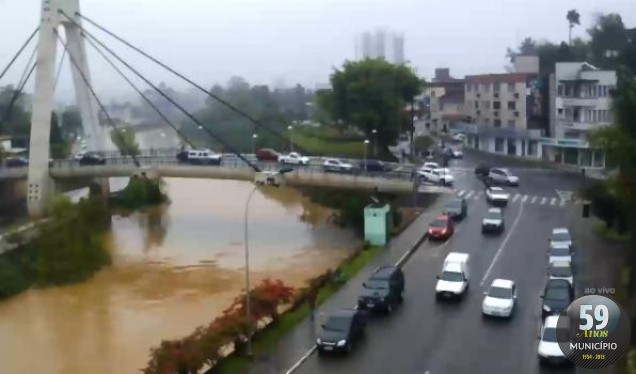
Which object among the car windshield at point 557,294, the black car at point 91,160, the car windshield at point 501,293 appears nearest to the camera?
the car windshield at point 557,294

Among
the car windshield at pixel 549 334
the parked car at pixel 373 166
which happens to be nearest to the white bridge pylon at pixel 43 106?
the parked car at pixel 373 166

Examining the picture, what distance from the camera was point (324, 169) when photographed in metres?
16.9

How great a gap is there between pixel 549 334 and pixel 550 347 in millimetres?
161

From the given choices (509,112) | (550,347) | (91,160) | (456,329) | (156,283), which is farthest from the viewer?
(509,112)

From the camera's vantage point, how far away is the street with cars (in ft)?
26.8

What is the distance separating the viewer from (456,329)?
921 cm

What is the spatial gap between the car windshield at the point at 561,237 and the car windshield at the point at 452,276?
2.72m

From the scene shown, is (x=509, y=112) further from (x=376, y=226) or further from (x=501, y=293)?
(x=501, y=293)

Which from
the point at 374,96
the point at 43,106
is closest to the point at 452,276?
the point at 43,106

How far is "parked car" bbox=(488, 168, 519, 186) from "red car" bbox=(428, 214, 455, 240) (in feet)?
17.6

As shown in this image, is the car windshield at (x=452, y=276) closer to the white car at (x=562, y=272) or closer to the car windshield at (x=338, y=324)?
the white car at (x=562, y=272)

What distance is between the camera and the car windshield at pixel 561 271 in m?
10.5

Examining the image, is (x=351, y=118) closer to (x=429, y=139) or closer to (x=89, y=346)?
(x=429, y=139)

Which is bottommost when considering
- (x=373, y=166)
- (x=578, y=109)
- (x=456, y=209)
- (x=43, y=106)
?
Result: (x=456, y=209)
